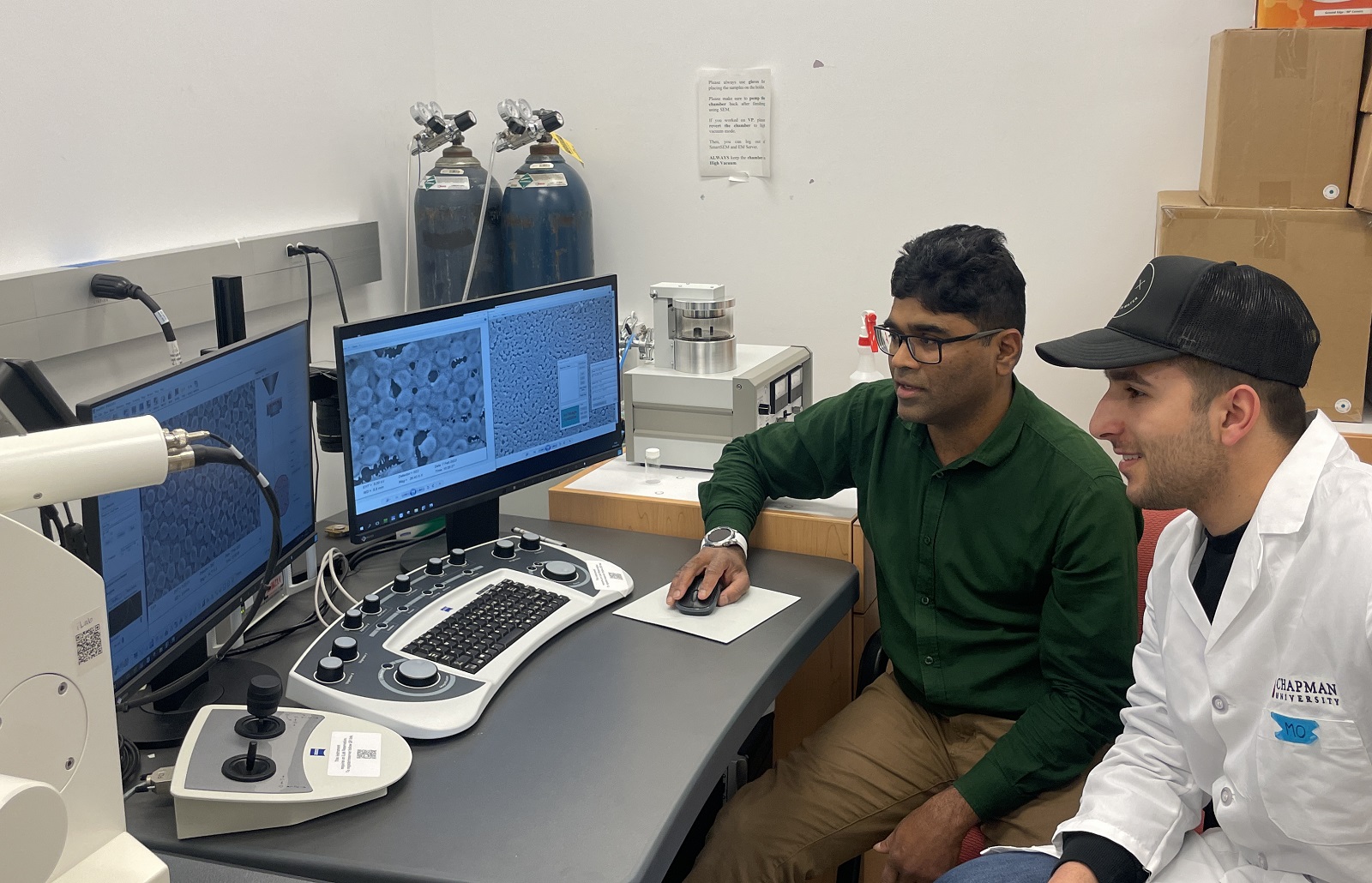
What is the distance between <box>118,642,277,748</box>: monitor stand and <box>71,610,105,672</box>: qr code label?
560mm

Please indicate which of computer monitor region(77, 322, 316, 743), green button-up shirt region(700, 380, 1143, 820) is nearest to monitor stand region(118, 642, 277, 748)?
computer monitor region(77, 322, 316, 743)

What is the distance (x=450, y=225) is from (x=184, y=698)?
153 cm

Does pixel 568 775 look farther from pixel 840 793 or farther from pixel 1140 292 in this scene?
pixel 1140 292

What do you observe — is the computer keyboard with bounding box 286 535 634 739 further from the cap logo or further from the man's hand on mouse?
the cap logo

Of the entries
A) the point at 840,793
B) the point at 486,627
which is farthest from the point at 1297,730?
the point at 486,627

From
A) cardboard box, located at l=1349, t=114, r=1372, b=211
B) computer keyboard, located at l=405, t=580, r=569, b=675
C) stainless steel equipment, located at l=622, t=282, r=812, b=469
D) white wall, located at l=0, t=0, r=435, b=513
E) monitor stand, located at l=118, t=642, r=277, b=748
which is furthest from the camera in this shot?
stainless steel equipment, located at l=622, t=282, r=812, b=469

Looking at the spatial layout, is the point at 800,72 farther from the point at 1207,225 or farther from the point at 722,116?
the point at 1207,225

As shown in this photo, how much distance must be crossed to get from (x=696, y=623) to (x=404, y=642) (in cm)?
41

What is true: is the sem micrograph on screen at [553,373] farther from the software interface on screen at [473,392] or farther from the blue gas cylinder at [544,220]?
the blue gas cylinder at [544,220]

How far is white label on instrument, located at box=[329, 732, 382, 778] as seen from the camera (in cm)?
116

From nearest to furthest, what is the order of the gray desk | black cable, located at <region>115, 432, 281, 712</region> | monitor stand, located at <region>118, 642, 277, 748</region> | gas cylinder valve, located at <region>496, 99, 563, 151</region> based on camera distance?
black cable, located at <region>115, 432, 281, 712</region> → the gray desk → monitor stand, located at <region>118, 642, 277, 748</region> → gas cylinder valve, located at <region>496, 99, 563, 151</region>

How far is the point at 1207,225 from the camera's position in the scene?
7.00 ft

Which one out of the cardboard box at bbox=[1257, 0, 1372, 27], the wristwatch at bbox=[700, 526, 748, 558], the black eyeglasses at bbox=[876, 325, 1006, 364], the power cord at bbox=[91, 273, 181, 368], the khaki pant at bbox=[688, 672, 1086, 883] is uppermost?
the cardboard box at bbox=[1257, 0, 1372, 27]

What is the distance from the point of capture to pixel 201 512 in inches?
51.7
